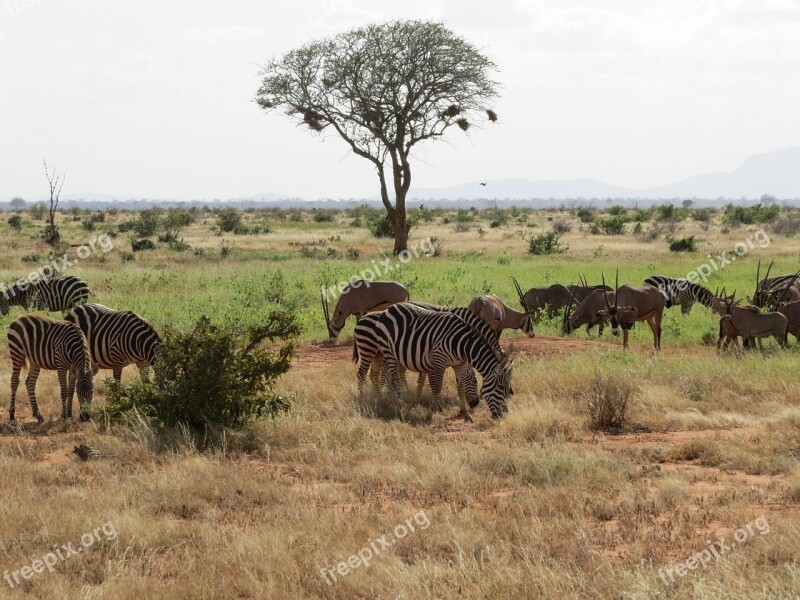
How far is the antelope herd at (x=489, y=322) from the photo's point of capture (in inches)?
488

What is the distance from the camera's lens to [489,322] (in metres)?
16.7

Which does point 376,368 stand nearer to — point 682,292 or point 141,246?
point 682,292

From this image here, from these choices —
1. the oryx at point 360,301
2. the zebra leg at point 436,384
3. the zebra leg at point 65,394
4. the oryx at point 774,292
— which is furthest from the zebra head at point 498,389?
the oryx at point 774,292

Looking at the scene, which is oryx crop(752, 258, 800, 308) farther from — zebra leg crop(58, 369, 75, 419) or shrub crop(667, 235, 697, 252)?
shrub crop(667, 235, 697, 252)

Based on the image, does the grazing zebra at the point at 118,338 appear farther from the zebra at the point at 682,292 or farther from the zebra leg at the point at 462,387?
the zebra at the point at 682,292

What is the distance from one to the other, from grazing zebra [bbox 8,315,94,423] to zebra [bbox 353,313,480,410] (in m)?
3.90

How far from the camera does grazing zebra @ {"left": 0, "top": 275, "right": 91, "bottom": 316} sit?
22.6 m

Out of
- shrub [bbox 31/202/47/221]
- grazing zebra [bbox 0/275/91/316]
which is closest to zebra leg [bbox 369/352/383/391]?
grazing zebra [bbox 0/275/91/316]

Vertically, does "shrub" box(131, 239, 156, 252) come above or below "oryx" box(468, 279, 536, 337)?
above

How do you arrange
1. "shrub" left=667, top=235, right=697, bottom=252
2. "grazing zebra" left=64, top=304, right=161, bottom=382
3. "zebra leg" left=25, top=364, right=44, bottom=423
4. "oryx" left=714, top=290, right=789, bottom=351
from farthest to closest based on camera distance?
"shrub" left=667, top=235, right=697, bottom=252 → "oryx" left=714, top=290, right=789, bottom=351 → "grazing zebra" left=64, top=304, right=161, bottom=382 → "zebra leg" left=25, top=364, right=44, bottom=423

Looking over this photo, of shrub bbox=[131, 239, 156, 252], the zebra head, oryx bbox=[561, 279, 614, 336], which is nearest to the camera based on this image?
the zebra head

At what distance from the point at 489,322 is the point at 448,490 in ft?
26.7

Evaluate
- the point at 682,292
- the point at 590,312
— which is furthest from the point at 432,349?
the point at 682,292

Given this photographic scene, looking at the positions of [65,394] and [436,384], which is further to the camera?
[436,384]
